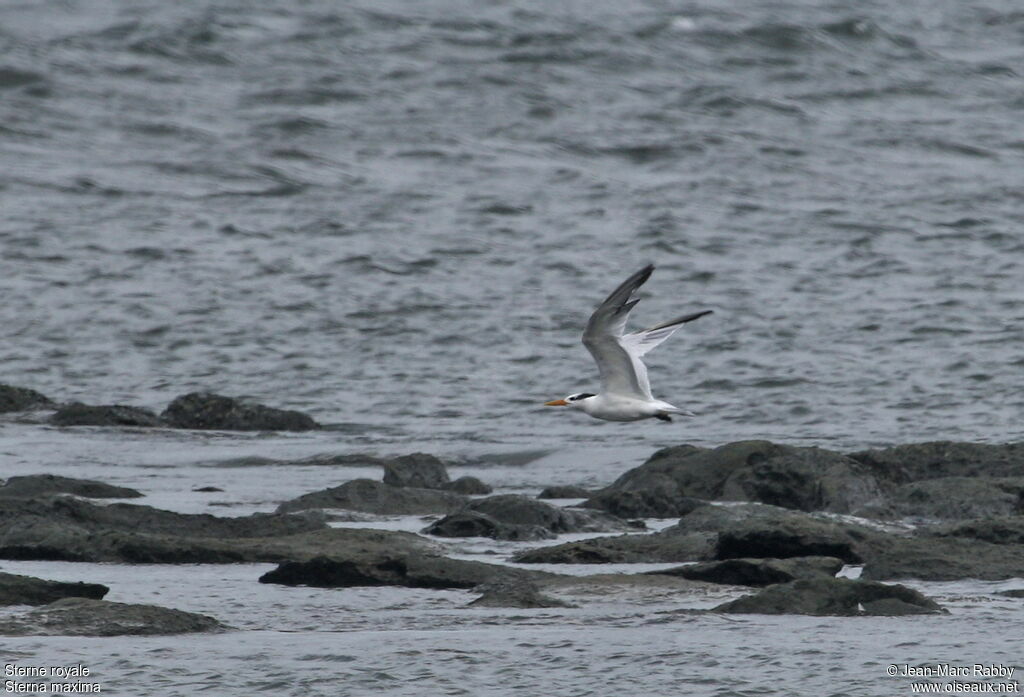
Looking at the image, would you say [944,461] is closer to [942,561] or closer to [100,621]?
[942,561]

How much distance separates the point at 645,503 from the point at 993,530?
105 inches

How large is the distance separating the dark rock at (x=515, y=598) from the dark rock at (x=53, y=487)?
4244 mm

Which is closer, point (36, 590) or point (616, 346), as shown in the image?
point (36, 590)

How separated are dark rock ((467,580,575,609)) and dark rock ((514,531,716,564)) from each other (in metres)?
0.92

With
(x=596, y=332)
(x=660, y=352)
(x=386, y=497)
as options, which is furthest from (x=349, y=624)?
(x=660, y=352)

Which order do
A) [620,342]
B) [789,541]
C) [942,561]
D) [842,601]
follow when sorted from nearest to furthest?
[842,601]
[942,561]
[789,541]
[620,342]

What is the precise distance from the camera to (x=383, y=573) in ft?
37.1

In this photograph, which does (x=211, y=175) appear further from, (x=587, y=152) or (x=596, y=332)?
(x=596, y=332)

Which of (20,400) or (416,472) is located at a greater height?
(416,472)

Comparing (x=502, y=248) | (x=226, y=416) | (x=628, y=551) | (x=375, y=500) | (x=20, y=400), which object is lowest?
→ (x=502, y=248)

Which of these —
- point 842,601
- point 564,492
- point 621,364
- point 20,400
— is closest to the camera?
point 842,601

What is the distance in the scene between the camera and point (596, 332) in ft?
51.3

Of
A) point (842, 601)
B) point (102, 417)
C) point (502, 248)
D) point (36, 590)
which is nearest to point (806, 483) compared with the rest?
point (842, 601)

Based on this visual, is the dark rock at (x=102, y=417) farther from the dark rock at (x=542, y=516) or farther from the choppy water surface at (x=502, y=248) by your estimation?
the dark rock at (x=542, y=516)
